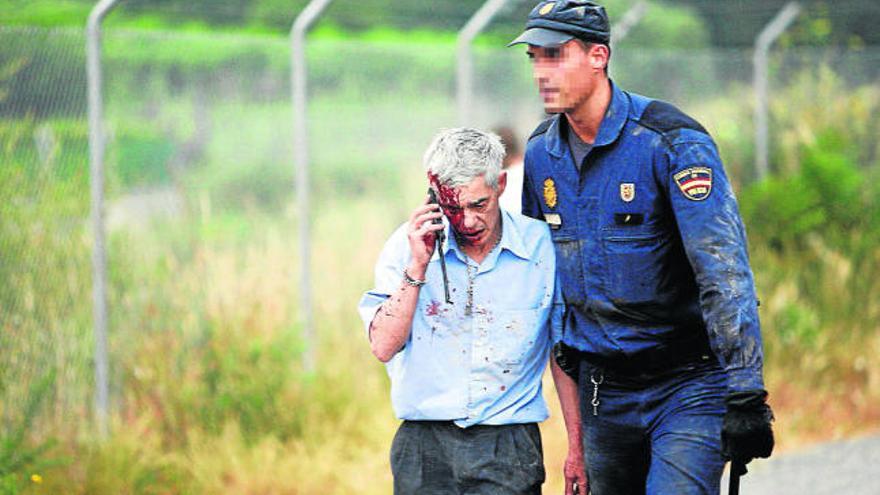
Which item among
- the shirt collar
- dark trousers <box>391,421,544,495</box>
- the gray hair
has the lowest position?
dark trousers <box>391,421,544,495</box>

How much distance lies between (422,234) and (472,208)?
204 mm

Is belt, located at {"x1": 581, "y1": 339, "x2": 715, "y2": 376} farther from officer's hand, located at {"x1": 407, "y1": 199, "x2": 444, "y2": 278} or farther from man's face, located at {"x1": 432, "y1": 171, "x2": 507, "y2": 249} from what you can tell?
officer's hand, located at {"x1": 407, "y1": 199, "x2": 444, "y2": 278}

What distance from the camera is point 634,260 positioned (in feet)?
14.7

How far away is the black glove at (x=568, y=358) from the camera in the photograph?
4.72 metres

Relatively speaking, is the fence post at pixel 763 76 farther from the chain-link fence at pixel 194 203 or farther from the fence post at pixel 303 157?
the fence post at pixel 303 157

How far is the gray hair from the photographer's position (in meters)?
4.36

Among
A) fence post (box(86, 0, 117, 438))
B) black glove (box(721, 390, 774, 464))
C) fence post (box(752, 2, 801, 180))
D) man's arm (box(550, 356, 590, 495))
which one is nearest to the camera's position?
black glove (box(721, 390, 774, 464))

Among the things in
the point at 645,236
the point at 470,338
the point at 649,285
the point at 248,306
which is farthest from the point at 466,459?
the point at 248,306

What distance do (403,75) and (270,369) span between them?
3.79m

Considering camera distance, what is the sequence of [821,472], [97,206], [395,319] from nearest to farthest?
[395,319], [97,206], [821,472]

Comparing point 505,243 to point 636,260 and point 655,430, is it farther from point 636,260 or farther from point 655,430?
point 655,430

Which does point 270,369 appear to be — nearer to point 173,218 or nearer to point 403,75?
point 173,218

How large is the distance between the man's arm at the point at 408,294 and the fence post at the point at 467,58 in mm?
5225

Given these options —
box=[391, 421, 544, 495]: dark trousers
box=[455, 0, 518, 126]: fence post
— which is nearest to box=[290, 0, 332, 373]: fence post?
box=[455, 0, 518, 126]: fence post
